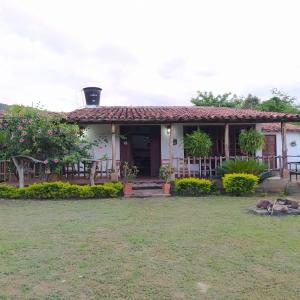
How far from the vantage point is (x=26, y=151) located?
39.6 ft

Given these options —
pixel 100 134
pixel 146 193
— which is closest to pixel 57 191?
pixel 146 193

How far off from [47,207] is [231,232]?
5.23 metres

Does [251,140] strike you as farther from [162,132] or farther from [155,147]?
[155,147]

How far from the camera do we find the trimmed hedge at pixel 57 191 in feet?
38.7

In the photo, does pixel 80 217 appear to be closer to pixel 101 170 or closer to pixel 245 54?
pixel 101 170

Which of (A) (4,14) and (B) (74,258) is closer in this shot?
(B) (74,258)

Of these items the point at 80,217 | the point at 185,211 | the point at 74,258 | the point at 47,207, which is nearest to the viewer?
the point at 74,258

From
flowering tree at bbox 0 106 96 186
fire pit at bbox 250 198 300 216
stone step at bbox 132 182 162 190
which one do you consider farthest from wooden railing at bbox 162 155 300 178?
fire pit at bbox 250 198 300 216

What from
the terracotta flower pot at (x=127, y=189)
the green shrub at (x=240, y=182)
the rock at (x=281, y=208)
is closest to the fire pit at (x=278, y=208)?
the rock at (x=281, y=208)

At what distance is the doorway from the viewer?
15.8m

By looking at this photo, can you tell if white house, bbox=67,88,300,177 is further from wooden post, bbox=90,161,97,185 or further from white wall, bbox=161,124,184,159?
wooden post, bbox=90,161,97,185

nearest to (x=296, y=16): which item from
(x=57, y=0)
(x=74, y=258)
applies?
(x=57, y=0)

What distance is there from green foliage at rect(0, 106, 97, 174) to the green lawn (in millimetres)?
3248

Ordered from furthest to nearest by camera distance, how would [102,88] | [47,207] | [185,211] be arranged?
[102,88]
[47,207]
[185,211]
